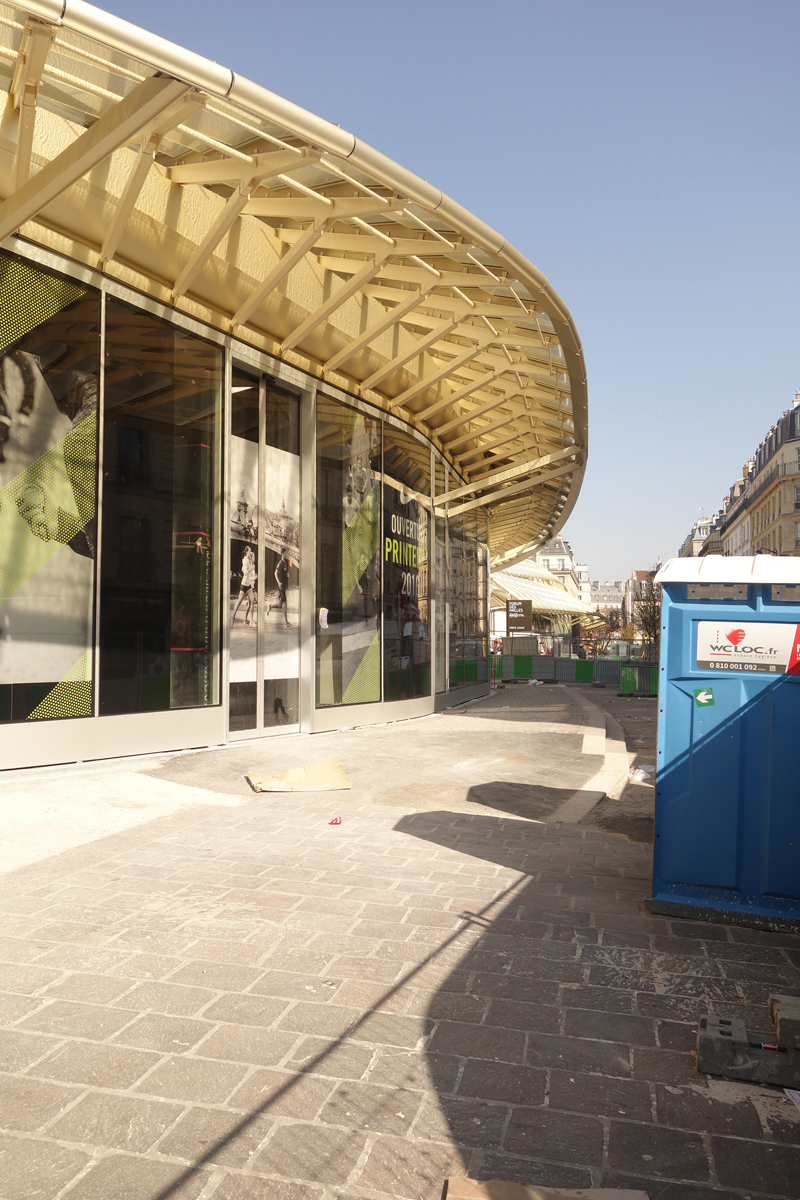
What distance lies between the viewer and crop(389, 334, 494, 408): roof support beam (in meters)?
13.9

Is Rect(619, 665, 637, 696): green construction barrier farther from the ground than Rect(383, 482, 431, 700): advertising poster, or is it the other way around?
Rect(383, 482, 431, 700): advertising poster

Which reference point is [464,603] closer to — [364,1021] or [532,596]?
[364,1021]

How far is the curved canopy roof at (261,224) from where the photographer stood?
696 centimetres

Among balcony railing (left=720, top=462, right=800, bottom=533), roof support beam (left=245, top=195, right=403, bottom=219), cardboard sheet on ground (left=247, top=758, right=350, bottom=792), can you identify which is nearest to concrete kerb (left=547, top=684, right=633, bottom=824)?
cardboard sheet on ground (left=247, top=758, right=350, bottom=792)

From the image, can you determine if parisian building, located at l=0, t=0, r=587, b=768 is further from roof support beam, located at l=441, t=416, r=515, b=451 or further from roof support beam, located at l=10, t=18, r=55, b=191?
roof support beam, located at l=441, t=416, r=515, b=451

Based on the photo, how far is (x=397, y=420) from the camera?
17.0 meters

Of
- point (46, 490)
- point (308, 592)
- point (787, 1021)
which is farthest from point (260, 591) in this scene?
point (787, 1021)

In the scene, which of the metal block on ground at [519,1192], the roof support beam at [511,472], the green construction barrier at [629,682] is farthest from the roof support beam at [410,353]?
the green construction barrier at [629,682]

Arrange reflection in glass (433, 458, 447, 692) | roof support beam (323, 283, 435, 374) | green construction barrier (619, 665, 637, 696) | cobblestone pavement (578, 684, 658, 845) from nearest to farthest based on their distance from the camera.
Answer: cobblestone pavement (578, 684, 658, 845) → roof support beam (323, 283, 435, 374) → reflection in glass (433, 458, 447, 692) → green construction barrier (619, 665, 637, 696)

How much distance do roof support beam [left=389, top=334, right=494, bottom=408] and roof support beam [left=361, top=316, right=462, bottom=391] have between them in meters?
0.50

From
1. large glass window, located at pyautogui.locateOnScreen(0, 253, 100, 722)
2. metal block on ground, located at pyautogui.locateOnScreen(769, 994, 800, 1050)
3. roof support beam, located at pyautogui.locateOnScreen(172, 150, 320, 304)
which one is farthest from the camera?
large glass window, located at pyautogui.locateOnScreen(0, 253, 100, 722)

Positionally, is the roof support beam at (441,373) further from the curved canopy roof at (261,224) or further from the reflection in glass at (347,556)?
the reflection in glass at (347,556)

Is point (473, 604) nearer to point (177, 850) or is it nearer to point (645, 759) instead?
point (645, 759)

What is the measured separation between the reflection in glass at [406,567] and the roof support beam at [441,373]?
2.11 feet
